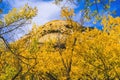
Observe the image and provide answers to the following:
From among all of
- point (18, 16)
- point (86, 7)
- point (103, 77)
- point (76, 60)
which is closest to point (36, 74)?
point (76, 60)

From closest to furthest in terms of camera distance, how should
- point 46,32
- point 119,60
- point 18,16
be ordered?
point 18,16 < point 119,60 < point 46,32

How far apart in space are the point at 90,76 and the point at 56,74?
5.03 metres

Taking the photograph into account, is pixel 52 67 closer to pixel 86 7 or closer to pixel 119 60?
pixel 119 60

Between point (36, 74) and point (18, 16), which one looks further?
point (36, 74)

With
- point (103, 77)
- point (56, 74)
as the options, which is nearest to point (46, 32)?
point (56, 74)

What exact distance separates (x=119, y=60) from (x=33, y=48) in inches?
356

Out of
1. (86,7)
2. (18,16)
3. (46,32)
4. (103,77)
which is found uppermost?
(46,32)

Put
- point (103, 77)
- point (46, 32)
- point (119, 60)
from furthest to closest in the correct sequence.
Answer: point (46, 32), point (103, 77), point (119, 60)

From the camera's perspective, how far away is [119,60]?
3041 cm

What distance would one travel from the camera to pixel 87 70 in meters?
34.5

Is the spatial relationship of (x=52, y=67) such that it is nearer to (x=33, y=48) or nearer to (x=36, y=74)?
(x=36, y=74)

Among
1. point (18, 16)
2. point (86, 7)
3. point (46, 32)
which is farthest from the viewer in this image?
point (46, 32)

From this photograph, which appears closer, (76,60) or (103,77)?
(103,77)

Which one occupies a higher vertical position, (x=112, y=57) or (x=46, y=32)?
(x=46, y=32)
